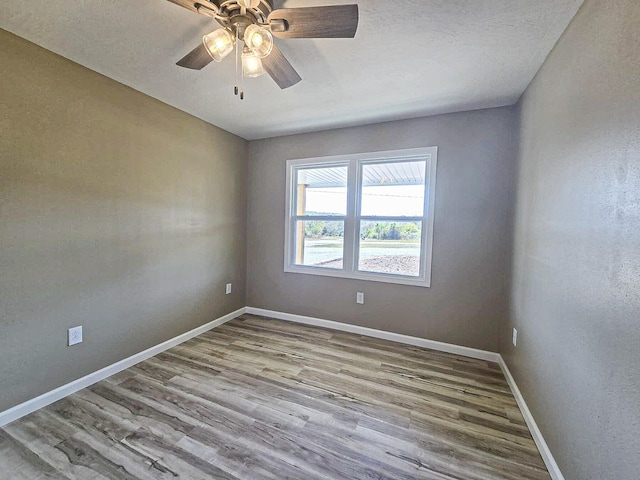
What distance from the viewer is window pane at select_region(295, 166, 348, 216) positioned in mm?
3229

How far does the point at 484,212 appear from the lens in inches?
Result: 99.5

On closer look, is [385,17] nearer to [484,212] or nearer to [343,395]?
[484,212]

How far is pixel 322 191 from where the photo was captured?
11.1ft

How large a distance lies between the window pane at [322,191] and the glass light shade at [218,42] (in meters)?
1.98

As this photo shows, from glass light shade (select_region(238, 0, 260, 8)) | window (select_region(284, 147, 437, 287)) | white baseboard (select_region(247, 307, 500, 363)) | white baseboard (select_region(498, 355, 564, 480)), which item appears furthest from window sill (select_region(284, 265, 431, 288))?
glass light shade (select_region(238, 0, 260, 8))

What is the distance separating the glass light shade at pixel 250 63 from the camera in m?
1.41

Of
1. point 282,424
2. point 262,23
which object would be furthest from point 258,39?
point 282,424

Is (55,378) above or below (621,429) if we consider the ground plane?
below

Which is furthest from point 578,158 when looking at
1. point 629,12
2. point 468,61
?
point 468,61

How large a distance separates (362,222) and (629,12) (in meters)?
2.31

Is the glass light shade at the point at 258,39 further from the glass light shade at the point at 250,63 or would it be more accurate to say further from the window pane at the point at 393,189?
the window pane at the point at 393,189

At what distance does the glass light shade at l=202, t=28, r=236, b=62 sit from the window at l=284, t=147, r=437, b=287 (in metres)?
1.91

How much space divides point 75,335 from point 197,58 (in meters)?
2.15

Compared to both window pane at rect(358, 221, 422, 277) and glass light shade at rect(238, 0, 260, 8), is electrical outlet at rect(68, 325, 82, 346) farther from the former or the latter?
window pane at rect(358, 221, 422, 277)
